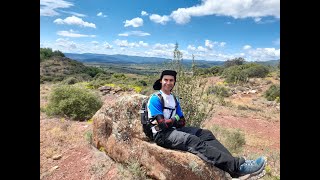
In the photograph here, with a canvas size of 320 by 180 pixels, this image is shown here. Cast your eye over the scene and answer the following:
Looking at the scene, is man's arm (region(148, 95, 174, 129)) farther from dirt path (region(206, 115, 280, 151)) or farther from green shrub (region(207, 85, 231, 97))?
dirt path (region(206, 115, 280, 151))

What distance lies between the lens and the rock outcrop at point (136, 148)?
15.0 feet

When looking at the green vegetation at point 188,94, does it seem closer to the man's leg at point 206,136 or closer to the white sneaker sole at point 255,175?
the man's leg at point 206,136

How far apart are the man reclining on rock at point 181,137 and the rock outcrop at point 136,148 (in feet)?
0.37

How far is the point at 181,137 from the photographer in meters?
4.74

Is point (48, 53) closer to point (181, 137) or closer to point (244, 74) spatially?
point (244, 74)

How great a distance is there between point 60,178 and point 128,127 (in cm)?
151

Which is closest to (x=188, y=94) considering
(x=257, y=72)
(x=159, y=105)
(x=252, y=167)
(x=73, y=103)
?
(x=159, y=105)

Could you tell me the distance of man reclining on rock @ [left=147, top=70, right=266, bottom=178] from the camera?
4.49 m

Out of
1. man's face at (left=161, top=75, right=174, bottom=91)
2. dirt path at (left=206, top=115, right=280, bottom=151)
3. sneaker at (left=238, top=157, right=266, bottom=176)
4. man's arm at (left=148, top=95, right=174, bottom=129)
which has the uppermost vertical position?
man's face at (left=161, top=75, right=174, bottom=91)

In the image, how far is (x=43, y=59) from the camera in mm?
55594

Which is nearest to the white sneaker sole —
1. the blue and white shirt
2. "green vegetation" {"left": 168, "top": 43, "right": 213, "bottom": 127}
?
the blue and white shirt

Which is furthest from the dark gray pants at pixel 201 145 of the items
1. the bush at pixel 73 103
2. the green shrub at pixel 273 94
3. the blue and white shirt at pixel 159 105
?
the green shrub at pixel 273 94

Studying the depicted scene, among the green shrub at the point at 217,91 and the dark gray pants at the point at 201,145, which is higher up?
the green shrub at the point at 217,91
